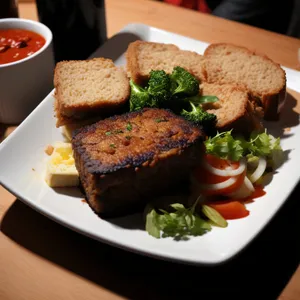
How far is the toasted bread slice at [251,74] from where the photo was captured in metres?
2.60

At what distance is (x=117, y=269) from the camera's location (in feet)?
6.54

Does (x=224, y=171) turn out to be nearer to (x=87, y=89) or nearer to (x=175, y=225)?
(x=175, y=225)

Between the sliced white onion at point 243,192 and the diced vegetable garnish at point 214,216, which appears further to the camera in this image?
the sliced white onion at point 243,192

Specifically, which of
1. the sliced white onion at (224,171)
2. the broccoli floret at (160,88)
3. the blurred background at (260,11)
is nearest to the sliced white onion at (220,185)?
the sliced white onion at (224,171)

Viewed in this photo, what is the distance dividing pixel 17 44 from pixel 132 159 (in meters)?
1.24

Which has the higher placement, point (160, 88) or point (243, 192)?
point (160, 88)

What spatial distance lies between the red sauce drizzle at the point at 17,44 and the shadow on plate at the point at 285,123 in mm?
1360

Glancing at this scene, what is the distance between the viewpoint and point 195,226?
1962 millimetres

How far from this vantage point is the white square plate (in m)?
1.85

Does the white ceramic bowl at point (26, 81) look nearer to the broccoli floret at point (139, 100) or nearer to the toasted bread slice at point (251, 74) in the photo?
the broccoli floret at point (139, 100)

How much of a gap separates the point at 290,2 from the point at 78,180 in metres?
3.33

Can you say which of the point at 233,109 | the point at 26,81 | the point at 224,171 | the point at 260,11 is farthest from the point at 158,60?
the point at 260,11

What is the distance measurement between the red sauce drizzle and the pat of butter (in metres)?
0.76

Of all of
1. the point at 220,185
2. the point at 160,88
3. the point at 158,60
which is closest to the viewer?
the point at 220,185
